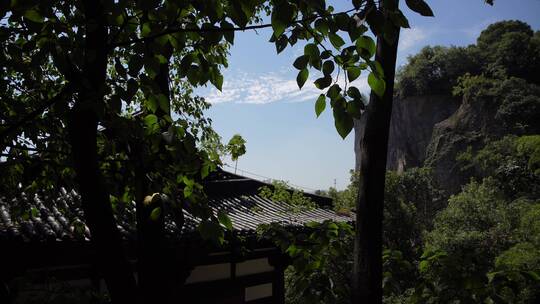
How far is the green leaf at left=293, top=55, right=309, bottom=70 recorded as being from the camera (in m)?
1.63

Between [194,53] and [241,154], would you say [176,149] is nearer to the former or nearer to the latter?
[194,53]

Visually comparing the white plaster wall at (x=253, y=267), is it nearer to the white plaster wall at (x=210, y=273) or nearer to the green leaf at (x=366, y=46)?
the white plaster wall at (x=210, y=273)

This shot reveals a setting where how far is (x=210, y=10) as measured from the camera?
1.66m

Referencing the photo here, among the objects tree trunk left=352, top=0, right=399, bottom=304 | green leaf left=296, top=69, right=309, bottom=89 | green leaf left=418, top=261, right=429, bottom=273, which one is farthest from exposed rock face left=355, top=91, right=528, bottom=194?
green leaf left=296, top=69, right=309, bottom=89

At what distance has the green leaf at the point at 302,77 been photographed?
1.67 m

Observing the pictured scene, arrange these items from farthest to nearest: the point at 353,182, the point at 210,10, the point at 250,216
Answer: the point at 353,182, the point at 250,216, the point at 210,10

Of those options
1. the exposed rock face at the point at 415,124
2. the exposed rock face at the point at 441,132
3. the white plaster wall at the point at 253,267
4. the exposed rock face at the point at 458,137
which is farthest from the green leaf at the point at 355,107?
the exposed rock face at the point at 415,124

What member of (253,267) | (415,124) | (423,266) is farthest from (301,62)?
(415,124)

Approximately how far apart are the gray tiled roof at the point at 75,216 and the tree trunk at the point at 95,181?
30 cm

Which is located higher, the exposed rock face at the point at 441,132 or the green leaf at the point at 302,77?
the exposed rock face at the point at 441,132

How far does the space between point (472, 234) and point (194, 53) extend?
24.1 m

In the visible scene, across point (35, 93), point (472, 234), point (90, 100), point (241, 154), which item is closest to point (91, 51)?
point (90, 100)

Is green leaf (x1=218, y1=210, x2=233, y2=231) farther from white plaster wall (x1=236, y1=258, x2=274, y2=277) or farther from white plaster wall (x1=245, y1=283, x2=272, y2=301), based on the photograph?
white plaster wall (x1=245, y1=283, x2=272, y2=301)

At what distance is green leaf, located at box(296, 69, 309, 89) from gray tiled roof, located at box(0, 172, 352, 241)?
697 mm
